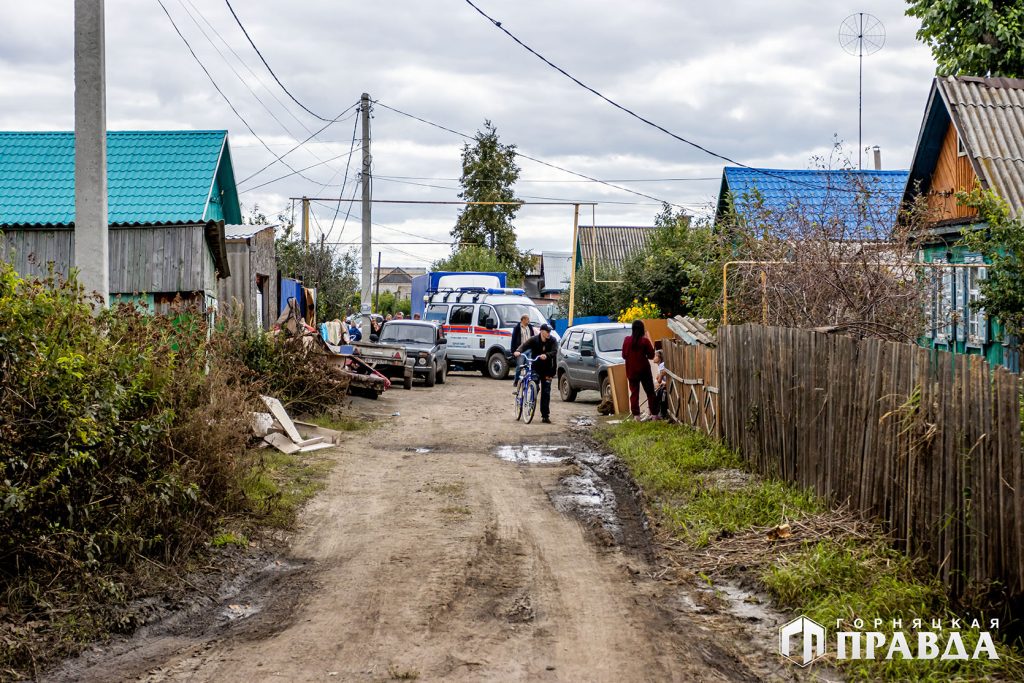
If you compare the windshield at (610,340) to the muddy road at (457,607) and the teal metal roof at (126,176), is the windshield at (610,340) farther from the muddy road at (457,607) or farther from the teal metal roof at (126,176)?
the muddy road at (457,607)

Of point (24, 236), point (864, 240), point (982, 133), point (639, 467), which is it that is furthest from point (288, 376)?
point (982, 133)

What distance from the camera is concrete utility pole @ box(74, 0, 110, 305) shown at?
931 cm

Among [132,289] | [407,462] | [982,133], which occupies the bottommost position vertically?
[407,462]

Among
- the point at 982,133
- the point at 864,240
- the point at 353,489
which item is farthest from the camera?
the point at 982,133

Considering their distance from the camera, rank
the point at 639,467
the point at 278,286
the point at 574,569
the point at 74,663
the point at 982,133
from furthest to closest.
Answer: the point at 278,286 < the point at 982,133 < the point at 639,467 < the point at 574,569 < the point at 74,663

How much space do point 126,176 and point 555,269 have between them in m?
62.1

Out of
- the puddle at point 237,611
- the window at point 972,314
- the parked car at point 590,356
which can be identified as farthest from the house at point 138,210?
the window at point 972,314

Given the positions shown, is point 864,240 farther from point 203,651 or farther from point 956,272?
point 203,651

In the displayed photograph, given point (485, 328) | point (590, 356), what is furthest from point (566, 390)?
point (485, 328)

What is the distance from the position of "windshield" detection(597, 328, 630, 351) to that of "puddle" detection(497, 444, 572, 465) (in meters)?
6.61

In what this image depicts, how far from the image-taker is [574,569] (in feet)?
24.8

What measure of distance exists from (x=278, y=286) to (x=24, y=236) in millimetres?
11261

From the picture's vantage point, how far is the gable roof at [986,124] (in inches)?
588

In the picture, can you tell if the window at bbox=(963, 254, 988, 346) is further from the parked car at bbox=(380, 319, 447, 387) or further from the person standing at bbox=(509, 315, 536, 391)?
the parked car at bbox=(380, 319, 447, 387)
